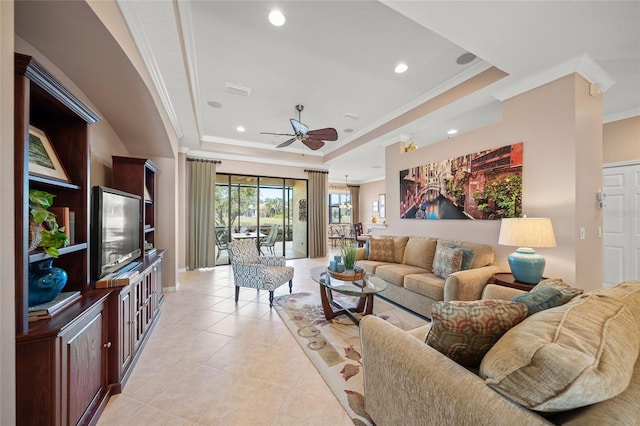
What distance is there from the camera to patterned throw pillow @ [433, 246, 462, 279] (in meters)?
2.91

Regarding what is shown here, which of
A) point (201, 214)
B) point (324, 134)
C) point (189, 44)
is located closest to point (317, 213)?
point (201, 214)

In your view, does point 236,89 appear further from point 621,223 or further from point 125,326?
point 621,223

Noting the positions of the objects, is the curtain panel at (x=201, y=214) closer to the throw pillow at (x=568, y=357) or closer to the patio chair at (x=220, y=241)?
the patio chair at (x=220, y=241)

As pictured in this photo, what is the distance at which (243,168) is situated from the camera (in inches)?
244

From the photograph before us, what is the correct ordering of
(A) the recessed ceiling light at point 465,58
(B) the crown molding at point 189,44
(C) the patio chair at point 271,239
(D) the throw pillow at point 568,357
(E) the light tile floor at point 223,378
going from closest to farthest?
(D) the throw pillow at point 568,357
(E) the light tile floor at point 223,378
(B) the crown molding at point 189,44
(A) the recessed ceiling light at point 465,58
(C) the patio chair at point 271,239

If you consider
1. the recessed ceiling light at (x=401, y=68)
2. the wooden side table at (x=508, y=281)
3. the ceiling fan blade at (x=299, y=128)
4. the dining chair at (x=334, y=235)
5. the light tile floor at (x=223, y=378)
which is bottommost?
the light tile floor at (x=223, y=378)

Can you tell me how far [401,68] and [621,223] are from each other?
13.3 feet

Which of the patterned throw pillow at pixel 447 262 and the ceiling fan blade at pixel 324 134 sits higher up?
the ceiling fan blade at pixel 324 134

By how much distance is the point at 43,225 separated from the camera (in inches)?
53.9

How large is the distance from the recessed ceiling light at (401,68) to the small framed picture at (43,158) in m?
3.20

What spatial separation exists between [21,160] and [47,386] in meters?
1.07

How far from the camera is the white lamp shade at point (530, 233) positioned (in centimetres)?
230

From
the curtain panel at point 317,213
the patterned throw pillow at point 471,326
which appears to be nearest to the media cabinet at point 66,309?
the patterned throw pillow at point 471,326

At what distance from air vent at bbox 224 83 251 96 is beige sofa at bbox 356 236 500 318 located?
3.00m
